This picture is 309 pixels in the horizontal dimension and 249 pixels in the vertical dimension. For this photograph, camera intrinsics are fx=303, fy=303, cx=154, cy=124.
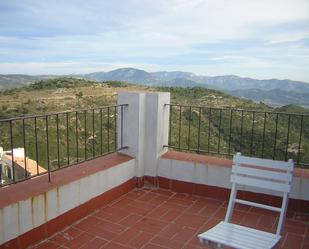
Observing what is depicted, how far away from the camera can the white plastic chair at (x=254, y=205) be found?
2207 mm

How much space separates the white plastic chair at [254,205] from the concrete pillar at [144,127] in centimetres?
194

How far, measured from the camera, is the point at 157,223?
3.54 metres

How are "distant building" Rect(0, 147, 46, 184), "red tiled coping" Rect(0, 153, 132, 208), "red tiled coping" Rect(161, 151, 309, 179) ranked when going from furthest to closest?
"red tiled coping" Rect(161, 151, 309, 179), "distant building" Rect(0, 147, 46, 184), "red tiled coping" Rect(0, 153, 132, 208)

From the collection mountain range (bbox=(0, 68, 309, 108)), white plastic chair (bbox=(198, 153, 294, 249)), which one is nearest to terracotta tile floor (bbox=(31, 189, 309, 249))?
white plastic chair (bbox=(198, 153, 294, 249))

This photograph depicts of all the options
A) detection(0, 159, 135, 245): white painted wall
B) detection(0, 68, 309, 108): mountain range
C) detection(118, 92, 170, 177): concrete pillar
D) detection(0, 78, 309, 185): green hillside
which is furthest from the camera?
detection(0, 68, 309, 108): mountain range

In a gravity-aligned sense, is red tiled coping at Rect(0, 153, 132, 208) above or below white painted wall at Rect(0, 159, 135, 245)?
above

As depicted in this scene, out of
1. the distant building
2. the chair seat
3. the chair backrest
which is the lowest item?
the distant building

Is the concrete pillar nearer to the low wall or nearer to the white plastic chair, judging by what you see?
the low wall

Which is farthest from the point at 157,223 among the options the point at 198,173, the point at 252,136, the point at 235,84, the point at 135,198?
the point at 235,84

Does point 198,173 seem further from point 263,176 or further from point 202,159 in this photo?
point 263,176

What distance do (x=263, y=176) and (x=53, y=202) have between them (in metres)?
2.12

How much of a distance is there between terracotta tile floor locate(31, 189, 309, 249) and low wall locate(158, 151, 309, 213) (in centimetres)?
14

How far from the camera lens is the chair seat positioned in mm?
2156

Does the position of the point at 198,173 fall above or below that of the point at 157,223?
above
